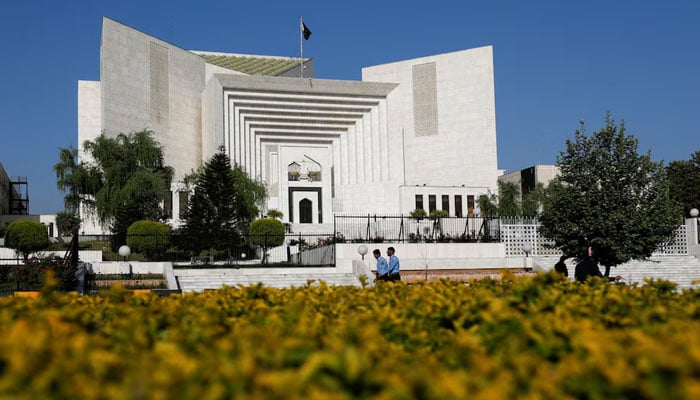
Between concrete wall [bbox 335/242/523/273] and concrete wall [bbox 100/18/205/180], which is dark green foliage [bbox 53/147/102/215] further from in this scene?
concrete wall [bbox 335/242/523/273]

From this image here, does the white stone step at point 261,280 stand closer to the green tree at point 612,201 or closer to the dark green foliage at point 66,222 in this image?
the green tree at point 612,201

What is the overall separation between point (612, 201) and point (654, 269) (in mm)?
4464

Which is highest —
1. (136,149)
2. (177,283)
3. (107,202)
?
(136,149)

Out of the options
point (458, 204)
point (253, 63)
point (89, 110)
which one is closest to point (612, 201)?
point (458, 204)

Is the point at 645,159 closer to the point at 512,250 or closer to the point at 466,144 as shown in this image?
the point at 512,250

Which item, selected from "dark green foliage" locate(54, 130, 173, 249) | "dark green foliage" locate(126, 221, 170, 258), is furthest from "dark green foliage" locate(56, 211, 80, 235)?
"dark green foliage" locate(126, 221, 170, 258)

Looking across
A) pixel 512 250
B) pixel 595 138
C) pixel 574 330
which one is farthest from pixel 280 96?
pixel 574 330

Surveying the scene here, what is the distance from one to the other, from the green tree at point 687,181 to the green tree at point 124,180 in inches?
1330

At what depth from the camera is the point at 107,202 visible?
1499 inches

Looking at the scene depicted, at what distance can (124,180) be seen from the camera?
128 ft

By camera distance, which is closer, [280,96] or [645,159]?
[645,159]

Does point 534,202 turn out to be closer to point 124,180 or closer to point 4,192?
point 124,180

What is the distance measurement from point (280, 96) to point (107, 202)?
583 inches

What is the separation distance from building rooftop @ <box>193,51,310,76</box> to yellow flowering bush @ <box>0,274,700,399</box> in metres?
56.6
